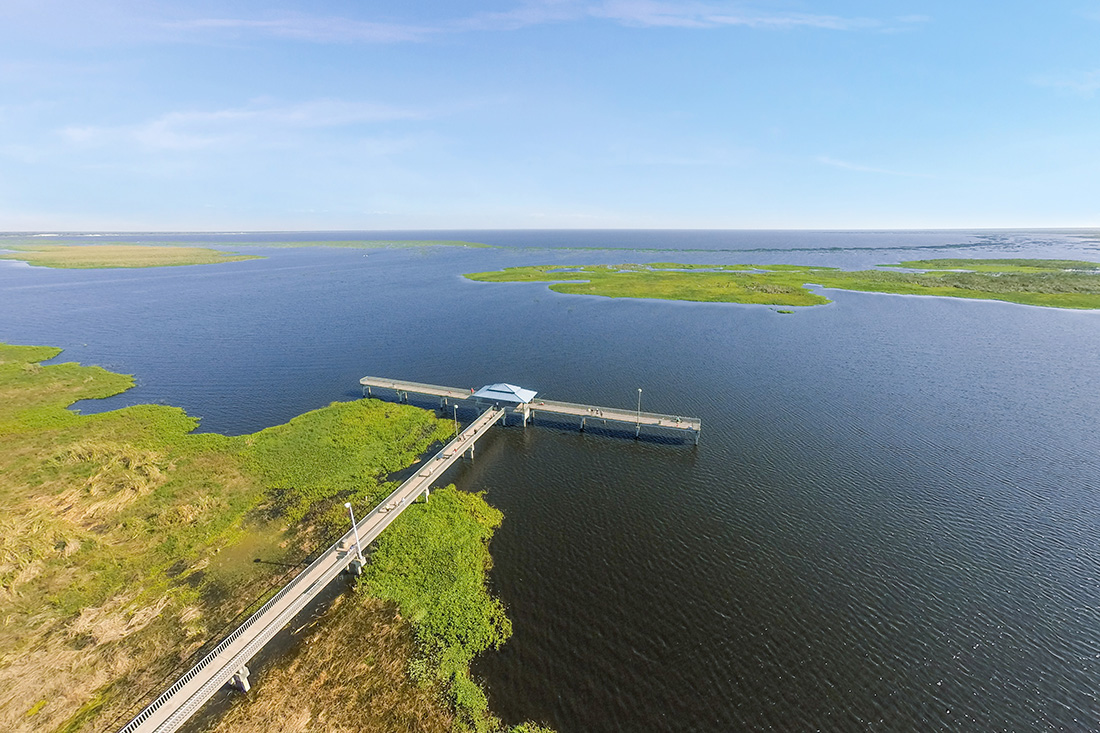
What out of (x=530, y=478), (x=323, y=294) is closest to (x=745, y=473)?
(x=530, y=478)

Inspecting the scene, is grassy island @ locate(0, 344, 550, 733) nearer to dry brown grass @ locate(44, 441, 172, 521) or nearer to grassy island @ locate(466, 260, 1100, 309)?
dry brown grass @ locate(44, 441, 172, 521)

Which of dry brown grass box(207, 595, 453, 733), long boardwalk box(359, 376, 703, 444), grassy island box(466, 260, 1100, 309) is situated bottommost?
dry brown grass box(207, 595, 453, 733)

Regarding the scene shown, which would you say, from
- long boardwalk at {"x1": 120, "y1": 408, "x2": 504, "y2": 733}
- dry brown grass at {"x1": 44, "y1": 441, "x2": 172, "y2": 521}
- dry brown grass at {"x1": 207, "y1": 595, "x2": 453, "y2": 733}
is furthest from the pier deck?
dry brown grass at {"x1": 207, "y1": 595, "x2": 453, "y2": 733}

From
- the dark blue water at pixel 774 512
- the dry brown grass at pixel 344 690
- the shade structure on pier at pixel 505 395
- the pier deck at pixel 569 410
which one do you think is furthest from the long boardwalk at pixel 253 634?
the pier deck at pixel 569 410

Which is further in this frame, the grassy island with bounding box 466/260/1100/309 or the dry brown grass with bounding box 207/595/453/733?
the grassy island with bounding box 466/260/1100/309

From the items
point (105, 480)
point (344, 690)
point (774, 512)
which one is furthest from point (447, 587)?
point (105, 480)

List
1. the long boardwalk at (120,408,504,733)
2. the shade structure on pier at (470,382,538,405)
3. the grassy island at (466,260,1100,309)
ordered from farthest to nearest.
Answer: the grassy island at (466,260,1100,309)
the shade structure on pier at (470,382,538,405)
the long boardwalk at (120,408,504,733)

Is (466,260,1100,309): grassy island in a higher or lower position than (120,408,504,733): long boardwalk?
higher
